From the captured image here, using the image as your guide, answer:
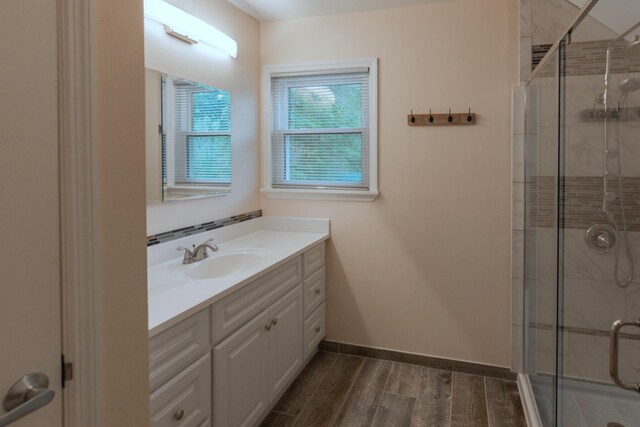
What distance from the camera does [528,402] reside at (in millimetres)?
2291

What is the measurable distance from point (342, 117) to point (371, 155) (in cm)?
35

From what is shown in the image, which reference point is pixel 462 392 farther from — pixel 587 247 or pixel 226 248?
pixel 226 248

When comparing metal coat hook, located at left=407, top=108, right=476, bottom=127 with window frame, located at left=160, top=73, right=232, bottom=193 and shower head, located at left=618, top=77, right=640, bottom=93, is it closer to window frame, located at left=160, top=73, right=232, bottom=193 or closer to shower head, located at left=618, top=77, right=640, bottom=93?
shower head, located at left=618, top=77, right=640, bottom=93

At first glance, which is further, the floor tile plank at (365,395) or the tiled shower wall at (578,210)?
the floor tile plank at (365,395)

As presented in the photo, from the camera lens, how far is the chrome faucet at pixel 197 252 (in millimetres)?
2162

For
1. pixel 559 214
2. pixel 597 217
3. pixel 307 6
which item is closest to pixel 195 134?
pixel 307 6

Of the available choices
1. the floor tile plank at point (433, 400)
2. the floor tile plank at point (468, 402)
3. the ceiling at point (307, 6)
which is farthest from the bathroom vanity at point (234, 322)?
the ceiling at point (307, 6)

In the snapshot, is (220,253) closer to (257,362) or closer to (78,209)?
(257,362)

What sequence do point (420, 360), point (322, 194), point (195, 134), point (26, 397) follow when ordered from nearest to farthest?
point (26, 397) → point (195, 134) → point (420, 360) → point (322, 194)

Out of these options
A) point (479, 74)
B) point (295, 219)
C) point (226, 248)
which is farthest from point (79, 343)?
point (479, 74)

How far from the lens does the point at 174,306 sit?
4.90 feet

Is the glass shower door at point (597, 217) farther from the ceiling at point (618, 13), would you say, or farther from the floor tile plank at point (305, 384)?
the floor tile plank at point (305, 384)

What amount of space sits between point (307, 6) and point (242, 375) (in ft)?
7.38

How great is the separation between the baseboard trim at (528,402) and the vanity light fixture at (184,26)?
2.60 meters
